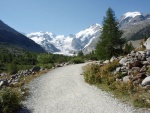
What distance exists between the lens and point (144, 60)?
27828 mm

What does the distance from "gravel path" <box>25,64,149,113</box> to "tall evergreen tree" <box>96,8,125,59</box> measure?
95.2ft

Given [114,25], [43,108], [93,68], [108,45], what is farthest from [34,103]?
[114,25]

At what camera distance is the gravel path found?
18.2 metres

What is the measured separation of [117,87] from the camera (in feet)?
75.3

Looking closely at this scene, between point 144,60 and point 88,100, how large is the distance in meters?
10.6

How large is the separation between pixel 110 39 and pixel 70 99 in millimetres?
36542

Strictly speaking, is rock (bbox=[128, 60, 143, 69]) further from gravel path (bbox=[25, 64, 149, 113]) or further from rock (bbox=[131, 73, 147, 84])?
gravel path (bbox=[25, 64, 149, 113])

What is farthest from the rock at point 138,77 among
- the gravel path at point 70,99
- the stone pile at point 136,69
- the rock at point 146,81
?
the gravel path at point 70,99

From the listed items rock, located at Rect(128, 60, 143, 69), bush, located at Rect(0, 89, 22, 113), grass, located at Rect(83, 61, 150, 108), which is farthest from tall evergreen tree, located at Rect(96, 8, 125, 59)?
bush, located at Rect(0, 89, 22, 113)

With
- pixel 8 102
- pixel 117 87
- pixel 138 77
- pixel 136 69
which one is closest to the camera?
pixel 8 102

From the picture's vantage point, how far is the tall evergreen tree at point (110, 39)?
183ft

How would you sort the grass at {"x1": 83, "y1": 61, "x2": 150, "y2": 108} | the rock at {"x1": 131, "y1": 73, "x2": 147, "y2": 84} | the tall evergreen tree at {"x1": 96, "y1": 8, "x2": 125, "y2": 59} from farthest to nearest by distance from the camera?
the tall evergreen tree at {"x1": 96, "y1": 8, "x2": 125, "y2": 59} < the rock at {"x1": 131, "y1": 73, "x2": 147, "y2": 84} < the grass at {"x1": 83, "y1": 61, "x2": 150, "y2": 108}

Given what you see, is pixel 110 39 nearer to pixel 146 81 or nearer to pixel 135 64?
pixel 135 64

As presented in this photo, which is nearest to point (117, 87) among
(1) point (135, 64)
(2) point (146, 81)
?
(2) point (146, 81)
